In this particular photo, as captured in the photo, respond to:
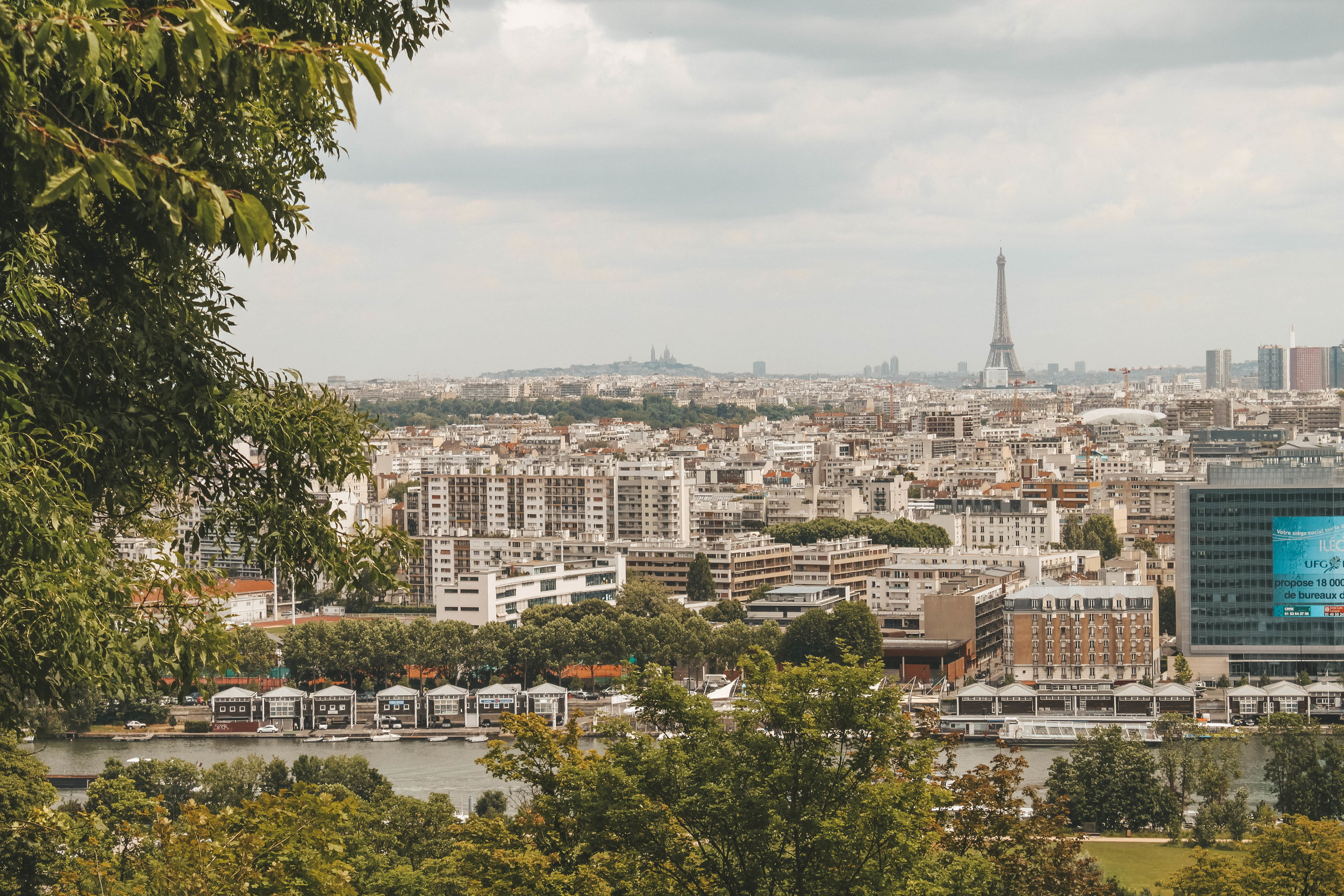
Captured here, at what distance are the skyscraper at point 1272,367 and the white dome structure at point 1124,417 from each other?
86.0 ft

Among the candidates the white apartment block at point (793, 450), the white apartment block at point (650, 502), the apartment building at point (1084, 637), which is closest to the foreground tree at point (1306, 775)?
the apartment building at point (1084, 637)

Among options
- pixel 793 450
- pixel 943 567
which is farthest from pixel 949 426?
pixel 943 567

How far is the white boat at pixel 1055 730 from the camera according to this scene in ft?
51.2

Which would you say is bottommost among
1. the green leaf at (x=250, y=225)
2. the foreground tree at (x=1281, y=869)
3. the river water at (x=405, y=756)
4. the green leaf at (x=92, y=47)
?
the river water at (x=405, y=756)

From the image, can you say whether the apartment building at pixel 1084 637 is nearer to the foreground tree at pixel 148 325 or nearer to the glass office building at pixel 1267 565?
the glass office building at pixel 1267 565

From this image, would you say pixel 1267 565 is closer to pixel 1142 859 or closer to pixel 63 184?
pixel 1142 859

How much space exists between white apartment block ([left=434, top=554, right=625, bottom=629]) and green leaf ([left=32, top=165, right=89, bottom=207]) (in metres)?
19.2

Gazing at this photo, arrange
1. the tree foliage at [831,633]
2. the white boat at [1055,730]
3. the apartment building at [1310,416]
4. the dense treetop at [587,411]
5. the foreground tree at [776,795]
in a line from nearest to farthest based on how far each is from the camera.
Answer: the foreground tree at [776,795]
the white boat at [1055,730]
the tree foliage at [831,633]
the apartment building at [1310,416]
the dense treetop at [587,411]

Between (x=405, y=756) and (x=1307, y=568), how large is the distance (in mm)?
10015

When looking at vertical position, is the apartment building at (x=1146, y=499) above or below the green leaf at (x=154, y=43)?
below

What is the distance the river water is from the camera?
539 inches

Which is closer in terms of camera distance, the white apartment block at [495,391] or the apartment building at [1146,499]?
the apartment building at [1146,499]

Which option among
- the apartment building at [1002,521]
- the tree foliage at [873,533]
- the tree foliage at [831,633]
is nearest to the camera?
the tree foliage at [831,633]

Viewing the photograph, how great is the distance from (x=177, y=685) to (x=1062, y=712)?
Result: 15902 millimetres
